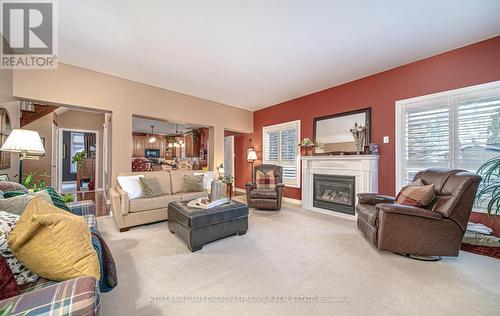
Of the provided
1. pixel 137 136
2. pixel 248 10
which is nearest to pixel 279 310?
pixel 248 10

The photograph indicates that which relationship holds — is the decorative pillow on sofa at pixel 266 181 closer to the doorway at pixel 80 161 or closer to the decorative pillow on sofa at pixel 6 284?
the decorative pillow on sofa at pixel 6 284

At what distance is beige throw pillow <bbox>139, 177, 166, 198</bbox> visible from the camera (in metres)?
3.45

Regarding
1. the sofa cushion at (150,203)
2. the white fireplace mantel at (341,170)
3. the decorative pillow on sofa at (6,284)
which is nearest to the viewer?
the decorative pillow on sofa at (6,284)

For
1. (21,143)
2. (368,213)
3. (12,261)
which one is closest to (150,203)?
(21,143)

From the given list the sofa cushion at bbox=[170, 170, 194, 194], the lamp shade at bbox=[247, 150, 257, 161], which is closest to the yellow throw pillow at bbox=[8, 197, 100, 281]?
the sofa cushion at bbox=[170, 170, 194, 194]

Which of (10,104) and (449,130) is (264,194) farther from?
(10,104)

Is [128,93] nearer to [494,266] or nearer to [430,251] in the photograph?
[430,251]

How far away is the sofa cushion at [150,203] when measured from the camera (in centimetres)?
320

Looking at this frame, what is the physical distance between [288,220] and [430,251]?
196 cm

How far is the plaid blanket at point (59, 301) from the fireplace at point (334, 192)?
4022 mm

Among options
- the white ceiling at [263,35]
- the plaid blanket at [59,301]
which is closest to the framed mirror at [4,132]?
the white ceiling at [263,35]

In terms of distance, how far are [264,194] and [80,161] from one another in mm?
6042

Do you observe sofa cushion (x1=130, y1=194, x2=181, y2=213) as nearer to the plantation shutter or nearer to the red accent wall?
the red accent wall

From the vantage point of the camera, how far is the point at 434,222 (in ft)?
7.16
